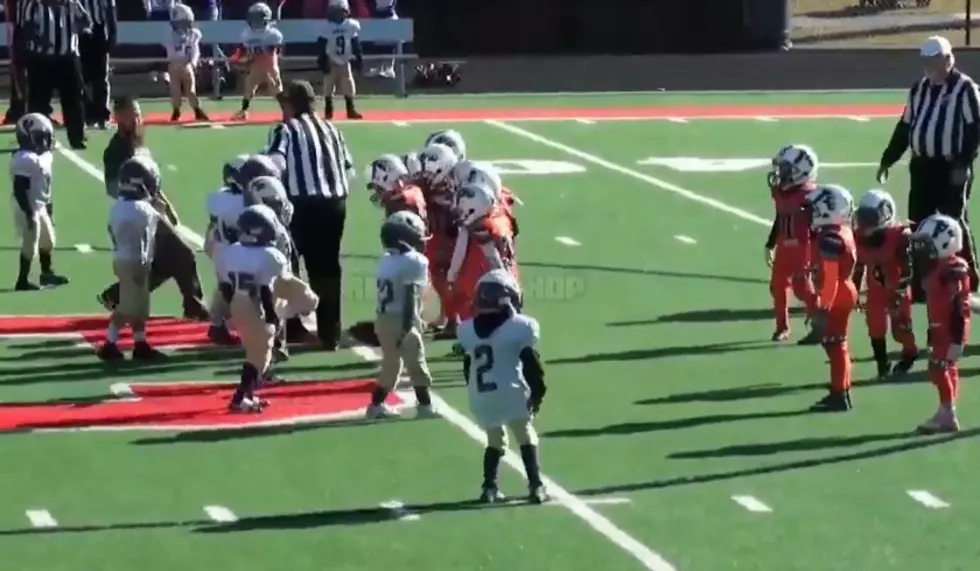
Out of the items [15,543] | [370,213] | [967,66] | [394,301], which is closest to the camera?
[15,543]

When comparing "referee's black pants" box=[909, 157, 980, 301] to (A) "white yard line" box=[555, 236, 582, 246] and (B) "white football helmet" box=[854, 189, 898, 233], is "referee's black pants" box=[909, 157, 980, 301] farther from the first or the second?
(A) "white yard line" box=[555, 236, 582, 246]

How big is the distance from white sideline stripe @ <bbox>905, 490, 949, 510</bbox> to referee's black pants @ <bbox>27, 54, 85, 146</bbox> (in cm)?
1575

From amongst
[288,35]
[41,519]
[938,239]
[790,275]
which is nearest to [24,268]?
[790,275]

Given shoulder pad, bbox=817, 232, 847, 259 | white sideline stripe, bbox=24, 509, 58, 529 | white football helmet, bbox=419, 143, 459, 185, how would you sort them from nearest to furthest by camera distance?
white sideline stripe, bbox=24, 509, 58, 529 → shoulder pad, bbox=817, 232, 847, 259 → white football helmet, bbox=419, 143, 459, 185

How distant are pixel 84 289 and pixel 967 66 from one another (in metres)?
18.8

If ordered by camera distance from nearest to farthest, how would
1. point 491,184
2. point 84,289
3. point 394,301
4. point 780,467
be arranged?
1. point 780,467
2. point 394,301
3. point 491,184
4. point 84,289

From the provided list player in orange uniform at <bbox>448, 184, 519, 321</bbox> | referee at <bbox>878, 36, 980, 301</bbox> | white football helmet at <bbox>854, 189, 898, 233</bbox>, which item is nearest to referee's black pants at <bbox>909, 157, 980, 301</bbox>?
referee at <bbox>878, 36, 980, 301</bbox>

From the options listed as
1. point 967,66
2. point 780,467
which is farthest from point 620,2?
point 780,467

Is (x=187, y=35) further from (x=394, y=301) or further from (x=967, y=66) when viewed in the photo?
(x=394, y=301)

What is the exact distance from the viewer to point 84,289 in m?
20.1

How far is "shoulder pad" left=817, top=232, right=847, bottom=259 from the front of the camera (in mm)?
15680

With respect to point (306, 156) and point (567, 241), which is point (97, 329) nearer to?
point (306, 156)

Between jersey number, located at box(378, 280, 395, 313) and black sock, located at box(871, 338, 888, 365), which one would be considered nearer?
jersey number, located at box(378, 280, 395, 313)

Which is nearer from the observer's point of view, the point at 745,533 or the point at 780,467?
the point at 745,533
